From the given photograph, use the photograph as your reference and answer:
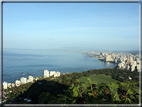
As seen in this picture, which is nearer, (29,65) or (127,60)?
→ (127,60)

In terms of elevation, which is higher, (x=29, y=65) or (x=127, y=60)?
(x=127, y=60)

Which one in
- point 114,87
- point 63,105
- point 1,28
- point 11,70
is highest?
point 1,28

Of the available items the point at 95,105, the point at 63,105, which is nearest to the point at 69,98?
the point at 63,105

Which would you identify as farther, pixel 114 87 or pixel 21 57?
pixel 21 57

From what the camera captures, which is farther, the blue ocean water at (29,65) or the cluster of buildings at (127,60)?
the blue ocean water at (29,65)

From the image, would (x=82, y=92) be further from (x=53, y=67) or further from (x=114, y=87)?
(x=53, y=67)

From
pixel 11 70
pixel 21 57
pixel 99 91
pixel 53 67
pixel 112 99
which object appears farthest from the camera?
pixel 21 57

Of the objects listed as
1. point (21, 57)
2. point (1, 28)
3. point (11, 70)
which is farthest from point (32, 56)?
point (1, 28)

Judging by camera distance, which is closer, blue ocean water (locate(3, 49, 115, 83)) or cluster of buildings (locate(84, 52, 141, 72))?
cluster of buildings (locate(84, 52, 141, 72))

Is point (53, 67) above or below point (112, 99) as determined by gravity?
below

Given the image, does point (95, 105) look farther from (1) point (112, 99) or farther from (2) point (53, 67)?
(2) point (53, 67)

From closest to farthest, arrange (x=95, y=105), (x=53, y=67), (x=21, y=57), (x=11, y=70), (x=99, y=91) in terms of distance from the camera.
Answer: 1. (x=95, y=105)
2. (x=99, y=91)
3. (x=11, y=70)
4. (x=53, y=67)
5. (x=21, y=57)
